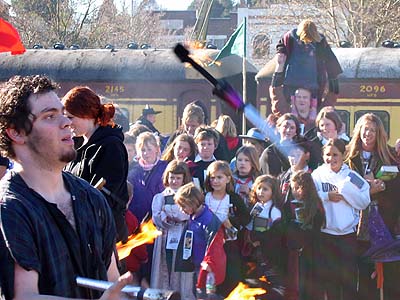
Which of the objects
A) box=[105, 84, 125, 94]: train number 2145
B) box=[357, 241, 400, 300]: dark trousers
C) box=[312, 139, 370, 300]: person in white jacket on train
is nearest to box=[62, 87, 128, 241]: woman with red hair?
box=[312, 139, 370, 300]: person in white jacket on train

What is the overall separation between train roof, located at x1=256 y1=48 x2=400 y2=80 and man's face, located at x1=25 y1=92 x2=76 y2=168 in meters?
11.9

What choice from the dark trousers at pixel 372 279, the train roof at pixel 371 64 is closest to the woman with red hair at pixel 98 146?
the dark trousers at pixel 372 279

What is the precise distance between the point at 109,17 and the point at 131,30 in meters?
4.11

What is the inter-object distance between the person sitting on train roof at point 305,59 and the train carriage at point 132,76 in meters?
5.88

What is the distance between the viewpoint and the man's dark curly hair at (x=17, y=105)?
3.49 metres

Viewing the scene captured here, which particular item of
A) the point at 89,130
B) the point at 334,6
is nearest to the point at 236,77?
the point at 89,130

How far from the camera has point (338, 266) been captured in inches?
320

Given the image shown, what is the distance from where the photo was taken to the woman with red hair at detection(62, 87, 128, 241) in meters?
5.29

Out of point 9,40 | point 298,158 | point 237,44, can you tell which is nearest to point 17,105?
point 9,40

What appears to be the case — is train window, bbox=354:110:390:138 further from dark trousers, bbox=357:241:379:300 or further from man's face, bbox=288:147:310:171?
dark trousers, bbox=357:241:379:300

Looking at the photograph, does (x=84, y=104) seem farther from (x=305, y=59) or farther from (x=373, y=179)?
(x=305, y=59)

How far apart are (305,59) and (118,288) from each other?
634cm

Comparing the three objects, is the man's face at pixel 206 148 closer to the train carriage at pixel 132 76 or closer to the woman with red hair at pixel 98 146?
the woman with red hair at pixel 98 146

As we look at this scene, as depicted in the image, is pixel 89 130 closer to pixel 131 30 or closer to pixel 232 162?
pixel 232 162
